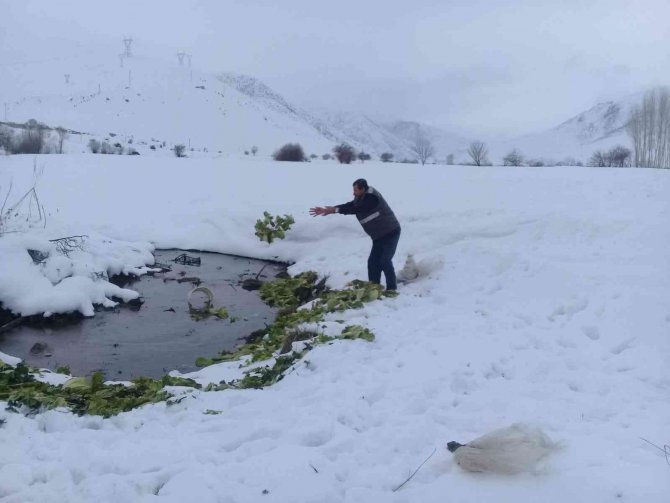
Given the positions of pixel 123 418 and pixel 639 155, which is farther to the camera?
pixel 639 155

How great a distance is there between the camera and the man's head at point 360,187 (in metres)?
7.35

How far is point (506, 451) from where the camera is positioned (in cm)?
328

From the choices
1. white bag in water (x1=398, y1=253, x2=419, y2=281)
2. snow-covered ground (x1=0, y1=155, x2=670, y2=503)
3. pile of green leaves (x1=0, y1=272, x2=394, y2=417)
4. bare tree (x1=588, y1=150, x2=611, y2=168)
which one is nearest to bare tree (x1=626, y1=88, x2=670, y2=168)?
bare tree (x1=588, y1=150, x2=611, y2=168)

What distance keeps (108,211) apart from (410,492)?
40.8 ft

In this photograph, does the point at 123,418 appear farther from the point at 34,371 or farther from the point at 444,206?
the point at 444,206

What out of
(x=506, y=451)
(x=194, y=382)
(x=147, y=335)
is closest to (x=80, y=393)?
(x=194, y=382)

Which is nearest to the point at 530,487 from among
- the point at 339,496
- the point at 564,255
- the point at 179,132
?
the point at 339,496

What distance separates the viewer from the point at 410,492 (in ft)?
10.4

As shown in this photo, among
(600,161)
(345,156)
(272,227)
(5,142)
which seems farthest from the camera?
(600,161)

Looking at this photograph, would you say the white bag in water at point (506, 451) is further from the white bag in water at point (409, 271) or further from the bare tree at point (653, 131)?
the bare tree at point (653, 131)

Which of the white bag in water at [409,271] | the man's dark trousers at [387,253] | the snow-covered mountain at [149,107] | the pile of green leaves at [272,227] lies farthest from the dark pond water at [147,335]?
the snow-covered mountain at [149,107]

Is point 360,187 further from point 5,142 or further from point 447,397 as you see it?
point 5,142

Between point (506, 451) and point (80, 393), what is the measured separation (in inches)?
136

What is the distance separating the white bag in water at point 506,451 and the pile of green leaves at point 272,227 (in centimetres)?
887
